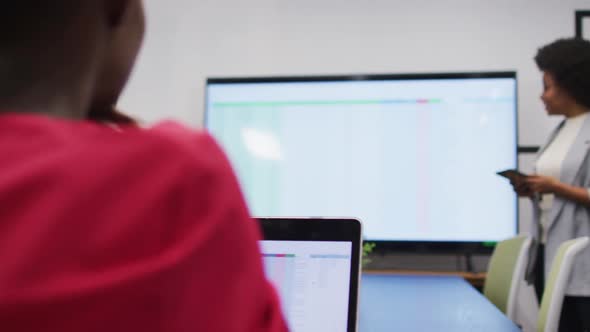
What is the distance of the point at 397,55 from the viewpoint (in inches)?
135

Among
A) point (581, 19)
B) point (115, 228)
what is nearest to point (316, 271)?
point (115, 228)

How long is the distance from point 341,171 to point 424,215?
19.9 inches

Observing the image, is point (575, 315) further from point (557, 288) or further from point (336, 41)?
point (336, 41)

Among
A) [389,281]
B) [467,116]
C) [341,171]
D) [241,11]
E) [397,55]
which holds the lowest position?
[389,281]

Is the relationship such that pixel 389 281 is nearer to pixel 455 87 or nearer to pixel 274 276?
pixel 455 87

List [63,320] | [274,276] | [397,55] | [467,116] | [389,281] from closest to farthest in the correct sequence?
[63,320] → [274,276] → [389,281] → [467,116] → [397,55]

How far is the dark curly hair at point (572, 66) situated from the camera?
256cm

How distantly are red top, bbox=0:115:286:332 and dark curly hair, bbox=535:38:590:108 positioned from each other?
2.60 m

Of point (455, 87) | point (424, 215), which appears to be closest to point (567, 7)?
point (455, 87)

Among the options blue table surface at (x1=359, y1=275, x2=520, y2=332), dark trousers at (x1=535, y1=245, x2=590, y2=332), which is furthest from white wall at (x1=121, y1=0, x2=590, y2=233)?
blue table surface at (x1=359, y1=275, x2=520, y2=332)

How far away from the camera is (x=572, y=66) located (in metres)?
2.57

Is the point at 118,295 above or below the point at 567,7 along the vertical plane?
below

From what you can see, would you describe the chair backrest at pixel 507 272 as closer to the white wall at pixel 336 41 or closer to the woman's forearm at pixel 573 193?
the woman's forearm at pixel 573 193

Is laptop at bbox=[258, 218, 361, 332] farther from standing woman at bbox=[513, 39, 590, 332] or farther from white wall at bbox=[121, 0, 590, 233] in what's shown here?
white wall at bbox=[121, 0, 590, 233]
